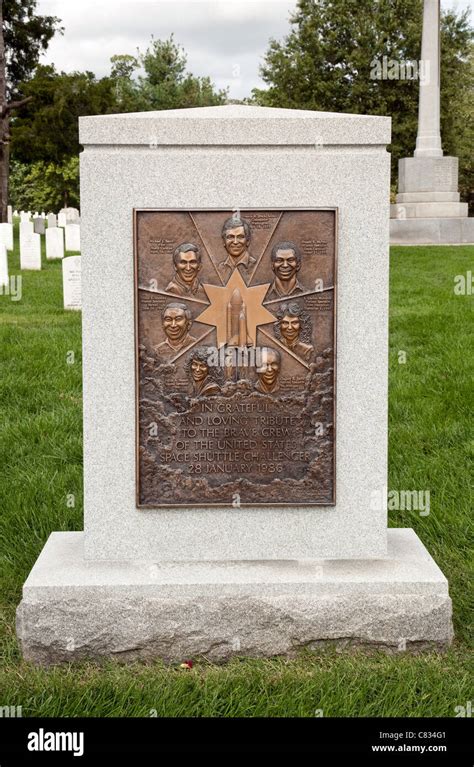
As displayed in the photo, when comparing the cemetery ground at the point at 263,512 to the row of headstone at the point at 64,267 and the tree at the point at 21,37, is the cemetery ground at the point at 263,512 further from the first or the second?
the tree at the point at 21,37

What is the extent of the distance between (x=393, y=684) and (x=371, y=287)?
5.10 ft

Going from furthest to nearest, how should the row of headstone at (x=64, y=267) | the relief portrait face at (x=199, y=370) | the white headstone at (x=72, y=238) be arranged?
the white headstone at (x=72, y=238) < the row of headstone at (x=64, y=267) < the relief portrait face at (x=199, y=370)

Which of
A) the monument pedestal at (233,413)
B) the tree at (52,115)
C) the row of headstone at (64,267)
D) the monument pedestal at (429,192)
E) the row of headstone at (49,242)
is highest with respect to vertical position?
the tree at (52,115)

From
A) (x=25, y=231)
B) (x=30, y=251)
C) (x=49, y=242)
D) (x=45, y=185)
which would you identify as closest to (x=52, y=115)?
(x=49, y=242)

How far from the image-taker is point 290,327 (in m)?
3.71

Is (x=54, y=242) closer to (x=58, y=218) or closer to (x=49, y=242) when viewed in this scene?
(x=49, y=242)

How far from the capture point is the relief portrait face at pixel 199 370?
12.2 feet

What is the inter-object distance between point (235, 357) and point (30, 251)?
44.4ft

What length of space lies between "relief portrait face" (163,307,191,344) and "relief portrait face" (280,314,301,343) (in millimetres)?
385

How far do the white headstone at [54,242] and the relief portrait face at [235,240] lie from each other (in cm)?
1577

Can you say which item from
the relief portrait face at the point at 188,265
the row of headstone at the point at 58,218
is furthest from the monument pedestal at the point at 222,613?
the row of headstone at the point at 58,218

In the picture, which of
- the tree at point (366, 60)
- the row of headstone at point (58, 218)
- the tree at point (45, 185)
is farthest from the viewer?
the tree at point (45, 185)

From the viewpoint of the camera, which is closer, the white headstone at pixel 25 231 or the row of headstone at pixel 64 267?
the row of headstone at pixel 64 267

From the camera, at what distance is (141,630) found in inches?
143
